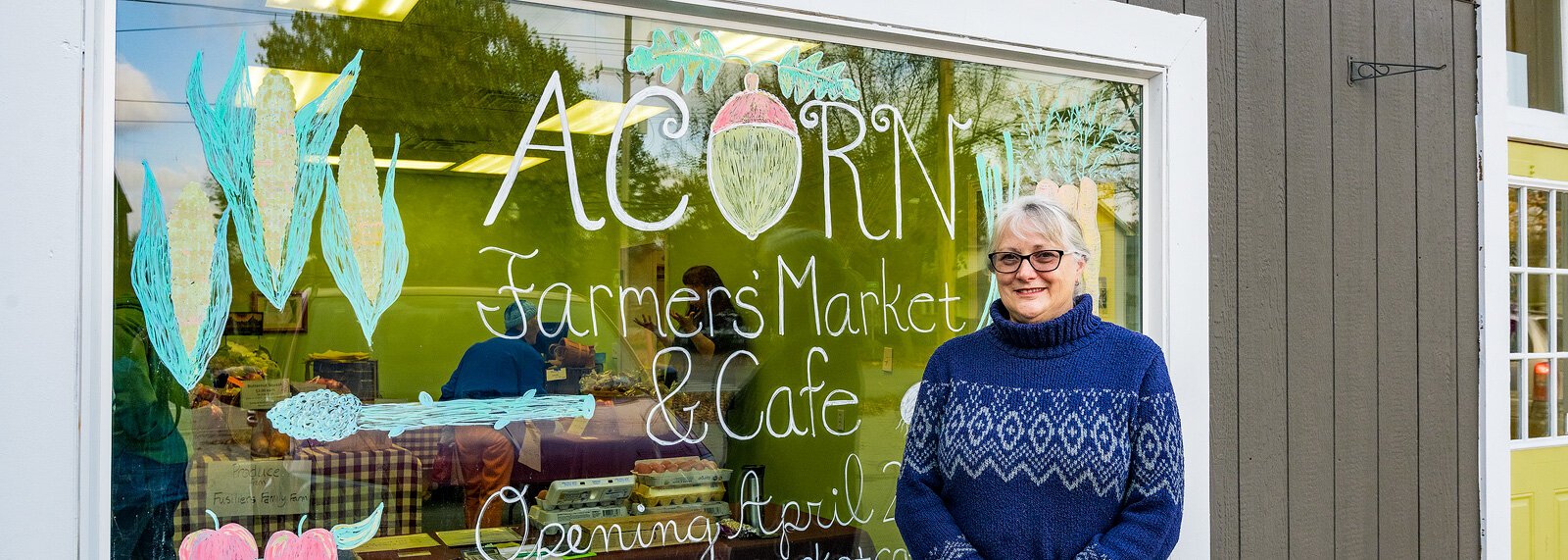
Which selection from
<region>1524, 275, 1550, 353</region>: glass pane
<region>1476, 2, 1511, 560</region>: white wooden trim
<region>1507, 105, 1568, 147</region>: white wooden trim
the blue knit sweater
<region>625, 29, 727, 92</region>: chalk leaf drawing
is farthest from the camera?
<region>1524, 275, 1550, 353</region>: glass pane

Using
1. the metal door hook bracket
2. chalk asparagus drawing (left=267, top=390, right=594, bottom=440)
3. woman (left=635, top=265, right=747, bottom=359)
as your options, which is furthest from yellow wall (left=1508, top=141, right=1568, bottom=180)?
chalk asparagus drawing (left=267, top=390, right=594, bottom=440)

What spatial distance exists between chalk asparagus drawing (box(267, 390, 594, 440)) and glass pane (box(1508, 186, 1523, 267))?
12.5 feet

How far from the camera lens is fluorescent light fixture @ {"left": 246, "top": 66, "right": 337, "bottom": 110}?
241cm

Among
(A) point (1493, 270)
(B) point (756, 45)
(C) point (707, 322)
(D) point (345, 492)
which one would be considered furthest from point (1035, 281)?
(A) point (1493, 270)

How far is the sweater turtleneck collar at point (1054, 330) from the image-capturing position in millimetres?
2297

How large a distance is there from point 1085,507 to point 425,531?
56.5 inches

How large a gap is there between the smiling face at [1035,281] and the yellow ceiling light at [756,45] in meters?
0.94

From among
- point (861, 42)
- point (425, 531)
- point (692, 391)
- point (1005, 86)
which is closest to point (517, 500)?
point (425, 531)

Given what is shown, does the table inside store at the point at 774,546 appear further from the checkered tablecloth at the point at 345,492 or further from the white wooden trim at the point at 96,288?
the white wooden trim at the point at 96,288

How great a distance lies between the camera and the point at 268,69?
2420 millimetres

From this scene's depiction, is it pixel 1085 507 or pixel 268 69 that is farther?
pixel 268 69

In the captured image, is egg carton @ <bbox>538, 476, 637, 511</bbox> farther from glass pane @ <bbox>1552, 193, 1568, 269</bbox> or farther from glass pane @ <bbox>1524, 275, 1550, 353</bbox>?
glass pane @ <bbox>1552, 193, 1568, 269</bbox>

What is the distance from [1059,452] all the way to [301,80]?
1.74m

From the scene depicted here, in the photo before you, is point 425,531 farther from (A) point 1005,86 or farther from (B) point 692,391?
(A) point 1005,86
